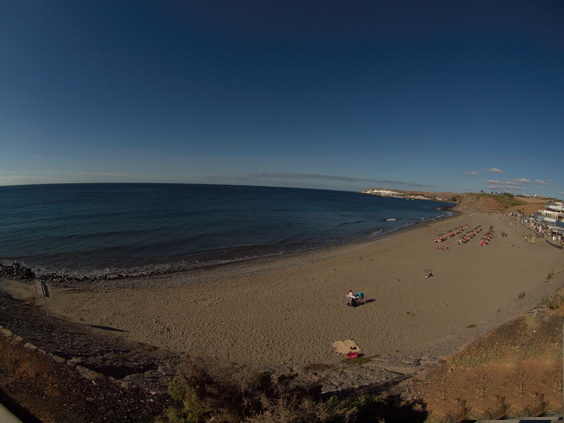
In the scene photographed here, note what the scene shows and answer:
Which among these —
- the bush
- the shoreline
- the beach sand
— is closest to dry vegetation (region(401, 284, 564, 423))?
the beach sand

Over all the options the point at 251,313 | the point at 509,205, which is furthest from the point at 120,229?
the point at 509,205

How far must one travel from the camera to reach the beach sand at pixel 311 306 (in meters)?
11.1

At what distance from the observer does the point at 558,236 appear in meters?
35.1

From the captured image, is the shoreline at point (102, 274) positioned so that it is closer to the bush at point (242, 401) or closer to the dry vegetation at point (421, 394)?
the dry vegetation at point (421, 394)

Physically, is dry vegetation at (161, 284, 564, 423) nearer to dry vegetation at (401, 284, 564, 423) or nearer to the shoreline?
dry vegetation at (401, 284, 564, 423)

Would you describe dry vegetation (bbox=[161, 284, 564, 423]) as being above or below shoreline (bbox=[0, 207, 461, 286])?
above

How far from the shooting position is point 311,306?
14953mm

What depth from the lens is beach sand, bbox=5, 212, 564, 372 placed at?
36.4ft

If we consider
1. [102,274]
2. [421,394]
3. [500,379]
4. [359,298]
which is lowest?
[102,274]

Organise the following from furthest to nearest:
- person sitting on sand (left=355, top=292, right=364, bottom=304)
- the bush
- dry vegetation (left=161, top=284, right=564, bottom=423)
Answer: person sitting on sand (left=355, top=292, right=364, bottom=304) < dry vegetation (left=161, top=284, right=564, bottom=423) < the bush

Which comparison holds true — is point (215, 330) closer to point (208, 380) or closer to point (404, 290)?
point (208, 380)

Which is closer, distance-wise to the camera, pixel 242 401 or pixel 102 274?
pixel 242 401

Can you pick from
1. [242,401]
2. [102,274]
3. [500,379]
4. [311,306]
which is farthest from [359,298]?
[102,274]

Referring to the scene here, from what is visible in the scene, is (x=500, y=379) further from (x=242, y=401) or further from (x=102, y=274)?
(x=102, y=274)
